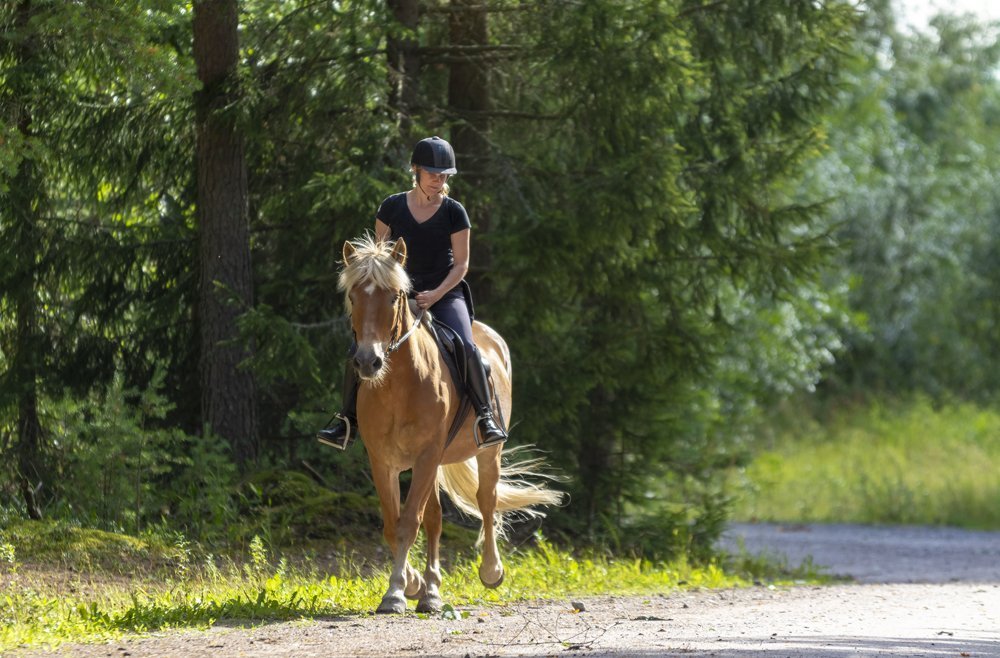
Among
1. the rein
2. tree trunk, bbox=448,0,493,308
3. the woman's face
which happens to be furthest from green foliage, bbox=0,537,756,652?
tree trunk, bbox=448,0,493,308

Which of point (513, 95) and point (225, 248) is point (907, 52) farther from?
point (225, 248)

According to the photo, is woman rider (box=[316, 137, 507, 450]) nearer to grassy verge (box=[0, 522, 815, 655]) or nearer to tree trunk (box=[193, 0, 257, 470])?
grassy verge (box=[0, 522, 815, 655])

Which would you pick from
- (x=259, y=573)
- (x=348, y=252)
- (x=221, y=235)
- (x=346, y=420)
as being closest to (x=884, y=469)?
(x=221, y=235)

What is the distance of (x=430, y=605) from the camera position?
9.09m

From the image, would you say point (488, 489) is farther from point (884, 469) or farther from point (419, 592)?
point (884, 469)

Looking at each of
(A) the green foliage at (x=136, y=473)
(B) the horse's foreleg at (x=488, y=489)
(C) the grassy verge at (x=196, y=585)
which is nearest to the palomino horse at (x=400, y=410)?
(B) the horse's foreleg at (x=488, y=489)

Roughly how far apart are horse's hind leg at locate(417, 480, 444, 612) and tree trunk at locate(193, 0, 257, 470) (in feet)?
13.4

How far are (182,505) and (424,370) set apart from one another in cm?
474

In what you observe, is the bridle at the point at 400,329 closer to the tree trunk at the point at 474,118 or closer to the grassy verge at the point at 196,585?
the grassy verge at the point at 196,585

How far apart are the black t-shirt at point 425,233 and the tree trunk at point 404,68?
14.0ft

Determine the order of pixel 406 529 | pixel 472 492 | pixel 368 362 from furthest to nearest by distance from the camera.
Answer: pixel 472 492 → pixel 406 529 → pixel 368 362

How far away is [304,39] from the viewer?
13766mm

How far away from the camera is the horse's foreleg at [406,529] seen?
8.99 metres

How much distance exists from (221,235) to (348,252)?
4.90m
